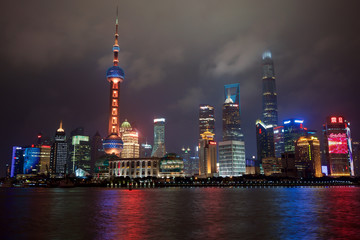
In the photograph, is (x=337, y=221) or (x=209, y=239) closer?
(x=209, y=239)

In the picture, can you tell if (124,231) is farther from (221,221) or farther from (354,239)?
(354,239)

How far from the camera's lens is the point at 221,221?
4841cm

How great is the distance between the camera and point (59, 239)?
114 feet

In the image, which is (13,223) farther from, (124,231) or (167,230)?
(167,230)

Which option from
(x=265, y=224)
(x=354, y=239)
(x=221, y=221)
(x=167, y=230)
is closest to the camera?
(x=354, y=239)

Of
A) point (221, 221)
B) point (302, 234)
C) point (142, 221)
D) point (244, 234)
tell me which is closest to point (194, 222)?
point (221, 221)

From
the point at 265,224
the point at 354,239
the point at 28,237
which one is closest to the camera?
the point at 354,239

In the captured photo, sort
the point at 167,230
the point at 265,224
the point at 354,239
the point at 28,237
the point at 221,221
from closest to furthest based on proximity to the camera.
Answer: the point at 354,239 < the point at 28,237 < the point at 167,230 < the point at 265,224 < the point at 221,221

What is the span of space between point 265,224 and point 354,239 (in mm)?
13133

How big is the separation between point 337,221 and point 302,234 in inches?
545

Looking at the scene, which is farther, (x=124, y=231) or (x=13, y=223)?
(x=13, y=223)

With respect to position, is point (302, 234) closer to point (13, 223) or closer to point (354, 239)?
point (354, 239)

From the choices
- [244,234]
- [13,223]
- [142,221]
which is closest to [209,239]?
[244,234]

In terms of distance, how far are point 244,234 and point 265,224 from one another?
356 inches
